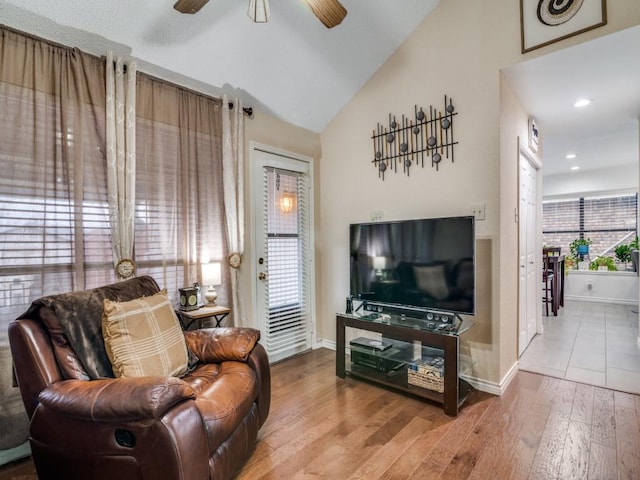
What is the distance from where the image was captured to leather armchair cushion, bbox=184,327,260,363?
1.98 meters

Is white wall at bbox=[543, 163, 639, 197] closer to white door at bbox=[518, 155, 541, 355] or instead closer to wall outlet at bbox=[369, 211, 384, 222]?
white door at bbox=[518, 155, 541, 355]

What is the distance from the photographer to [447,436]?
2.04 metres

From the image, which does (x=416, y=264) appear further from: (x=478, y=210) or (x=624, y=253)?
(x=624, y=253)

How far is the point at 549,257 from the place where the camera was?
5.08 metres

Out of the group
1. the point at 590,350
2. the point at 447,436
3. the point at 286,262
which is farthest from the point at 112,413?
the point at 590,350

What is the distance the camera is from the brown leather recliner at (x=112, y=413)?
4.09 ft

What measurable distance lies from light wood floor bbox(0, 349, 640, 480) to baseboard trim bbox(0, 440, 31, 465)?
6cm

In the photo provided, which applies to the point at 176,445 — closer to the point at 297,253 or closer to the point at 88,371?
the point at 88,371

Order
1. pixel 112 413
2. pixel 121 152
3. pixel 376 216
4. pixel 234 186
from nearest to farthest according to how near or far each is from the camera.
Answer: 1. pixel 112 413
2. pixel 121 152
3. pixel 234 186
4. pixel 376 216

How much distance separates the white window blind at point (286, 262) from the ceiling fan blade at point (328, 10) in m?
1.57

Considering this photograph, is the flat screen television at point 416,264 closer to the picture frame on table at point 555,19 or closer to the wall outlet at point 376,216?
the wall outlet at point 376,216

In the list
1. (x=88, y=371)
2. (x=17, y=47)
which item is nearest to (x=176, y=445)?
(x=88, y=371)

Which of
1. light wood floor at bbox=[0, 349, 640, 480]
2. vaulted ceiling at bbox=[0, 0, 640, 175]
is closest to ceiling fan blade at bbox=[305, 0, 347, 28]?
vaulted ceiling at bbox=[0, 0, 640, 175]

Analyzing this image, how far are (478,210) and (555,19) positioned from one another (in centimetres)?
140
